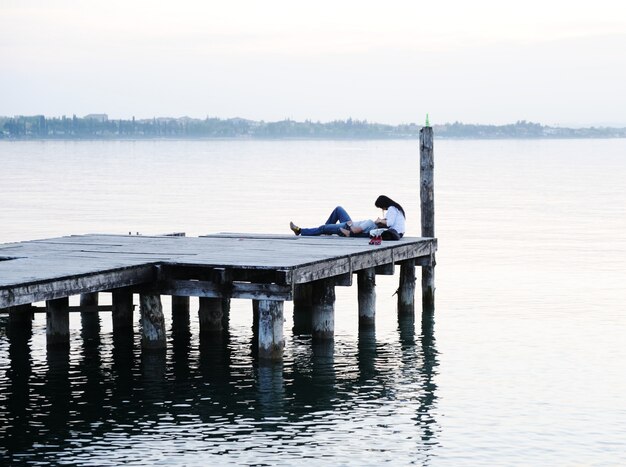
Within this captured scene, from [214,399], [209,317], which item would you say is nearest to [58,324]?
[209,317]

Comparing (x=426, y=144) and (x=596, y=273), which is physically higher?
(x=426, y=144)

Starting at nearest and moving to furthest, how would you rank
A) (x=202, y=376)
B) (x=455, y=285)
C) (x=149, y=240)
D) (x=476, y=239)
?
(x=202, y=376) → (x=149, y=240) → (x=455, y=285) → (x=476, y=239)

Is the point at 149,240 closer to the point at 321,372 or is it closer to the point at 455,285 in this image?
the point at 321,372

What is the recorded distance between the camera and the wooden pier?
19344mm

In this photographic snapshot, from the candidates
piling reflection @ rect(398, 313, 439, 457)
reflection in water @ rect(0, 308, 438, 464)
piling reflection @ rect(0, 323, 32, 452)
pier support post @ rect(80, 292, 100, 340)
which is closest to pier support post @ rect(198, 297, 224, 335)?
reflection in water @ rect(0, 308, 438, 464)

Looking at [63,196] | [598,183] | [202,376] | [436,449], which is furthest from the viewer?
[598,183]

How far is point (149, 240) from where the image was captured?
24766mm

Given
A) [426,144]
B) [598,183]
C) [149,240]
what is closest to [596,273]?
[426,144]

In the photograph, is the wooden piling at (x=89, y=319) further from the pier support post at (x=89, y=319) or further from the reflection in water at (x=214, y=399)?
the reflection in water at (x=214, y=399)

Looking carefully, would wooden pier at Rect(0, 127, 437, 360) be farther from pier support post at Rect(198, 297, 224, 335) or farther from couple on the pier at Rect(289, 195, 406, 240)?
couple on the pier at Rect(289, 195, 406, 240)

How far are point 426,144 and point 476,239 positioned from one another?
57.1 ft

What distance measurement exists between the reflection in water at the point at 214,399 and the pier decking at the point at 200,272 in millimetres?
579

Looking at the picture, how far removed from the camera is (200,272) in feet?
66.0

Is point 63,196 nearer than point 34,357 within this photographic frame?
No
